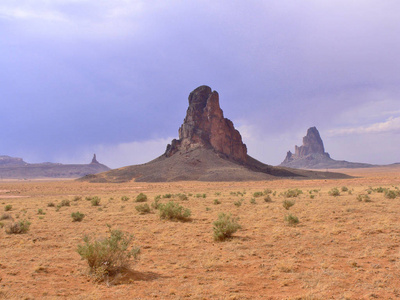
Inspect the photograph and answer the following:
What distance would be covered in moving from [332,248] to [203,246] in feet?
14.1

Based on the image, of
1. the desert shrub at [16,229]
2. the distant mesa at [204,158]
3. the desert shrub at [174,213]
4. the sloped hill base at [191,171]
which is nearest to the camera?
the desert shrub at [16,229]

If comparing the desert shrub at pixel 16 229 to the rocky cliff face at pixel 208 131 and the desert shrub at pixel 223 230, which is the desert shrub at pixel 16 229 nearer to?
the desert shrub at pixel 223 230

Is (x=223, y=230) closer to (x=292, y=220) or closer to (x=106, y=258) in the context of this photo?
(x=292, y=220)

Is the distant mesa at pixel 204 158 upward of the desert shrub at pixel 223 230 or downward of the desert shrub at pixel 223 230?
upward

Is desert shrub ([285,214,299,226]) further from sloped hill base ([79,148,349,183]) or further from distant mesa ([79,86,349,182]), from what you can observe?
distant mesa ([79,86,349,182])

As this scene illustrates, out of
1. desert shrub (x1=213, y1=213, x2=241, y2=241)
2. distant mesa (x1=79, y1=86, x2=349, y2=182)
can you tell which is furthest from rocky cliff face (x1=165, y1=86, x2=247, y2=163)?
desert shrub (x1=213, y1=213, x2=241, y2=241)

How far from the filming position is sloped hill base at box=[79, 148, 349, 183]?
81.3m

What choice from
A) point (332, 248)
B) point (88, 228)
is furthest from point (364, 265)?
point (88, 228)

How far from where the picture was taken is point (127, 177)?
89375 mm

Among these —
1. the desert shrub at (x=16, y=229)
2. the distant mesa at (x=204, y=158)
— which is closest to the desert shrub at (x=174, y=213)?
the desert shrub at (x=16, y=229)

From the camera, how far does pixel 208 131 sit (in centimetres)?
11000

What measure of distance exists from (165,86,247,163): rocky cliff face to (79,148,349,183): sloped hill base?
4004 mm

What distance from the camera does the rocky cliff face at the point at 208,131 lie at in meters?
107

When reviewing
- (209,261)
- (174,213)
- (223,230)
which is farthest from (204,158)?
(209,261)
